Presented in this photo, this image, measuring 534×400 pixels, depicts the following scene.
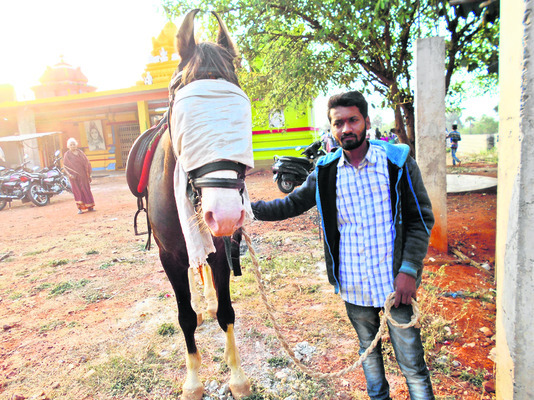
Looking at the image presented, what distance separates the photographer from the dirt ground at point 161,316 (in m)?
2.43

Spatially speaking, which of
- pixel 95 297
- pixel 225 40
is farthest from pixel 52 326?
pixel 225 40

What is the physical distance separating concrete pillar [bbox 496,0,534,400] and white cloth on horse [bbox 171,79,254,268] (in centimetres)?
128

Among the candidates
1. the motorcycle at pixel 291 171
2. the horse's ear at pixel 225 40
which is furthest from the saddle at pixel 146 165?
the motorcycle at pixel 291 171

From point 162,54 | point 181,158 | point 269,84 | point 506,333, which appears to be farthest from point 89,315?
point 162,54

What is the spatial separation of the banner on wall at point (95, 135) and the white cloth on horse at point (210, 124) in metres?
19.9

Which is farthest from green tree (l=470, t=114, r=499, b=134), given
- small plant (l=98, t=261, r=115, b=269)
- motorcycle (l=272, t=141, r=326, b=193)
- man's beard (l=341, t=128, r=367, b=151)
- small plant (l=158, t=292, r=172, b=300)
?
man's beard (l=341, t=128, r=367, b=151)

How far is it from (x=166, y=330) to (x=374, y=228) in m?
2.34

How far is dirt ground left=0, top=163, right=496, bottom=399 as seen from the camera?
7.98 feet

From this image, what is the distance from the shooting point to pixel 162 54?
18750 mm

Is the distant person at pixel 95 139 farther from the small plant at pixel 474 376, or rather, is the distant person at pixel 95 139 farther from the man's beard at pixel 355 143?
the small plant at pixel 474 376

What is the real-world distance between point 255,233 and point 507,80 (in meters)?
4.90

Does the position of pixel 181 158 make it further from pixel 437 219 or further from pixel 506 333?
pixel 437 219

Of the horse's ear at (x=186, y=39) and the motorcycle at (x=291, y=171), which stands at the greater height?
the horse's ear at (x=186, y=39)

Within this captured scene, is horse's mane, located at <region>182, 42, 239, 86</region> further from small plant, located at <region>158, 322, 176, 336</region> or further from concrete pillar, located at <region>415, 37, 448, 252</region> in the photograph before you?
concrete pillar, located at <region>415, 37, 448, 252</region>
